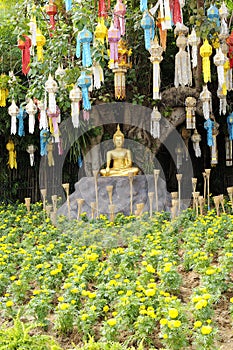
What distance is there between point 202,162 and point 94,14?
4.75m

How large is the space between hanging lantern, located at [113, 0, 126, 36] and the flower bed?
2215 millimetres

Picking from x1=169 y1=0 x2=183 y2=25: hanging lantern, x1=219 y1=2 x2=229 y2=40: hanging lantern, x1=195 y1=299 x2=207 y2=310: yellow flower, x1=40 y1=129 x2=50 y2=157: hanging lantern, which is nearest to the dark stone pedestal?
x1=40 y1=129 x2=50 y2=157: hanging lantern

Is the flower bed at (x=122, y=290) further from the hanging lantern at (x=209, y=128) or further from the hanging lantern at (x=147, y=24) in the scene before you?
the hanging lantern at (x=209, y=128)

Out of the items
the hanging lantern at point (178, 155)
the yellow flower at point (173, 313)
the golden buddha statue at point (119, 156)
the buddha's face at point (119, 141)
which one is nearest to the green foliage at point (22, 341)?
the yellow flower at point (173, 313)

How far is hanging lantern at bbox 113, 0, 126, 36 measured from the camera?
19.0 feet

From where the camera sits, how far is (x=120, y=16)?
594 cm

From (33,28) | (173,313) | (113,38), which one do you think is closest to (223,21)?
(113,38)

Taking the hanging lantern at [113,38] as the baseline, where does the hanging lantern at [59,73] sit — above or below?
below

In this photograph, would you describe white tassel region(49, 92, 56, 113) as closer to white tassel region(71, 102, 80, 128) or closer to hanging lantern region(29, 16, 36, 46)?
white tassel region(71, 102, 80, 128)

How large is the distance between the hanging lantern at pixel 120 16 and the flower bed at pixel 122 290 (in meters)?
2.21

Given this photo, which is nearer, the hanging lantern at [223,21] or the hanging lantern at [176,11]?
the hanging lantern at [176,11]

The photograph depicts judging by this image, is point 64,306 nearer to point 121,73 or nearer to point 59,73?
point 59,73

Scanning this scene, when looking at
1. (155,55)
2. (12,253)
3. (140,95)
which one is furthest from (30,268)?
(140,95)

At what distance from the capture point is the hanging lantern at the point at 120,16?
5.78 m
